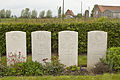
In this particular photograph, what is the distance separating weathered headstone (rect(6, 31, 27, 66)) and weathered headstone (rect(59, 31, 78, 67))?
1248 mm

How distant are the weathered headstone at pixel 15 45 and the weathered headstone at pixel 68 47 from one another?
4.09ft

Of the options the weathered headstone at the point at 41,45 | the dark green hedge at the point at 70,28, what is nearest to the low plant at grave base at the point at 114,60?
the weathered headstone at the point at 41,45

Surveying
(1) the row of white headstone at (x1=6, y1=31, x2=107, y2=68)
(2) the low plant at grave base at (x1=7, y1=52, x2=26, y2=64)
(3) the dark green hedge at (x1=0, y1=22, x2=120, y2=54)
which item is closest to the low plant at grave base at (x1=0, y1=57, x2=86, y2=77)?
(2) the low plant at grave base at (x1=7, y1=52, x2=26, y2=64)

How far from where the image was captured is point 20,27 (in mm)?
7242

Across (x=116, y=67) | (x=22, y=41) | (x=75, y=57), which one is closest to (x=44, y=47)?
(x=22, y=41)

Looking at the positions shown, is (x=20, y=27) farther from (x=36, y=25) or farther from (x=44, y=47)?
(x=44, y=47)

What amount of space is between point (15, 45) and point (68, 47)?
1.73 metres

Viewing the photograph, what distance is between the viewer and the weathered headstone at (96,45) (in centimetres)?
505

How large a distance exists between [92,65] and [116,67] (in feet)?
2.92

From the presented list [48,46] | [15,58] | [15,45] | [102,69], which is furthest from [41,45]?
[102,69]

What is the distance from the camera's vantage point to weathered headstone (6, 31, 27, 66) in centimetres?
491

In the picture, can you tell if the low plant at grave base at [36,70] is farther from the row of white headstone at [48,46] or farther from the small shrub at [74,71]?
the row of white headstone at [48,46]

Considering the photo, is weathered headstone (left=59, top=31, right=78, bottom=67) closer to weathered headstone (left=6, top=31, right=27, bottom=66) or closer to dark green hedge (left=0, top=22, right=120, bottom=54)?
weathered headstone (left=6, top=31, right=27, bottom=66)

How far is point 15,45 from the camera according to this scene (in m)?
4.95
